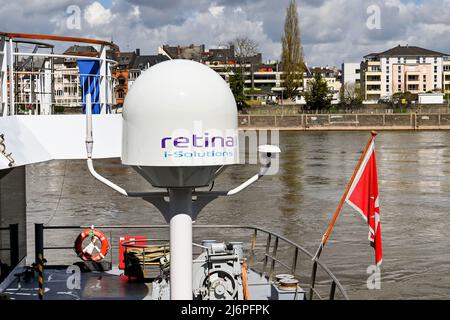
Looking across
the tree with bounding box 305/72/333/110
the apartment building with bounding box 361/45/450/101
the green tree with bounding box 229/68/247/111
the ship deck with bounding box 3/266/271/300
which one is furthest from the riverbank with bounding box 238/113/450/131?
the ship deck with bounding box 3/266/271/300

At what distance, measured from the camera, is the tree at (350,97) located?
120 meters

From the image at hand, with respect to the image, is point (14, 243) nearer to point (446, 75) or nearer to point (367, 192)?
point (367, 192)

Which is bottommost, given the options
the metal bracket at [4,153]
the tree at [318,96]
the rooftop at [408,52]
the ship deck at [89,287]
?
the ship deck at [89,287]

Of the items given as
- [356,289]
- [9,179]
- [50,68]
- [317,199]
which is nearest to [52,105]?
[50,68]

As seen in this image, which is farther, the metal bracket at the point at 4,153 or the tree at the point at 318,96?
the tree at the point at 318,96

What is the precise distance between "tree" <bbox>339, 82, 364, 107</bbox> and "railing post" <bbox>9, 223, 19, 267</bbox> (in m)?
107

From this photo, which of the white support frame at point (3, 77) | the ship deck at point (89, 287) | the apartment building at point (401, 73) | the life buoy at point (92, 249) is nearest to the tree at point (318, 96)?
the apartment building at point (401, 73)

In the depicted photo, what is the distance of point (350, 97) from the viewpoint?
133m

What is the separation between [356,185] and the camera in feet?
26.5

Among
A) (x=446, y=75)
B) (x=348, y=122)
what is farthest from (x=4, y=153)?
(x=446, y=75)

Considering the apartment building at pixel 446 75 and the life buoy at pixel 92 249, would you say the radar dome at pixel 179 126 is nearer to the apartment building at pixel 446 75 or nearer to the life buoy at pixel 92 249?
the life buoy at pixel 92 249

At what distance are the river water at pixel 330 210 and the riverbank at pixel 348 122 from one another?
158 feet

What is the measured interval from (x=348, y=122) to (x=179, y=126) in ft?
341

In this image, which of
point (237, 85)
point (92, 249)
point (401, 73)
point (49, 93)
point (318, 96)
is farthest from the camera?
point (401, 73)
